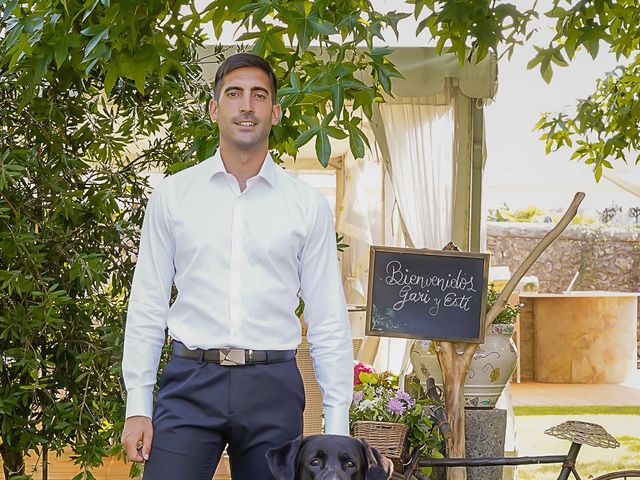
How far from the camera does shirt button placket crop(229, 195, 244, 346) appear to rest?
6.40ft

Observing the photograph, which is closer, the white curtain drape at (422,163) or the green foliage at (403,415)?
the green foliage at (403,415)

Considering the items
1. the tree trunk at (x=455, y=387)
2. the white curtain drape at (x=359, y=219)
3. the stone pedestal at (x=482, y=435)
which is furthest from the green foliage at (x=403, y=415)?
the white curtain drape at (x=359, y=219)

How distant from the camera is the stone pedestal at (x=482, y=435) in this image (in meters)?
3.66

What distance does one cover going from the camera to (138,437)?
1.96 m

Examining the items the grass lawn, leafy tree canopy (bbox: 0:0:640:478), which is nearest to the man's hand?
leafy tree canopy (bbox: 0:0:640:478)

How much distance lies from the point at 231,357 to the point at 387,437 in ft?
4.13

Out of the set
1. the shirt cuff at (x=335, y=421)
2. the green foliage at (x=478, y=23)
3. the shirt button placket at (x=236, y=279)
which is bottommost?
the shirt cuff at (x=335, y=421)

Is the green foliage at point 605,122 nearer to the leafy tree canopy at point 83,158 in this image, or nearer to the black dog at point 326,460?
the leafy tree canopy at point 83,158

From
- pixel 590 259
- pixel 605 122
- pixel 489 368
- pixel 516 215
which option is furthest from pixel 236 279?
pixel 516 215

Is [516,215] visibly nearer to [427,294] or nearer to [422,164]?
[422,164]

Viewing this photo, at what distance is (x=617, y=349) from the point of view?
10.3 meters

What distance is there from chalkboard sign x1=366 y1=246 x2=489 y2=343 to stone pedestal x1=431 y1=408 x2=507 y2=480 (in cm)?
47

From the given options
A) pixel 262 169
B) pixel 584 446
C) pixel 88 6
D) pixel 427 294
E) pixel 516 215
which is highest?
pixel 516 215

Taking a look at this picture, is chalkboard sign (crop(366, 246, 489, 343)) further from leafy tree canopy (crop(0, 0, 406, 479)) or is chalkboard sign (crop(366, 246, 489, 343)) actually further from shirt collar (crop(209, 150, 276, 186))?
shirt collar (crop(209, 150, 276, 186))
